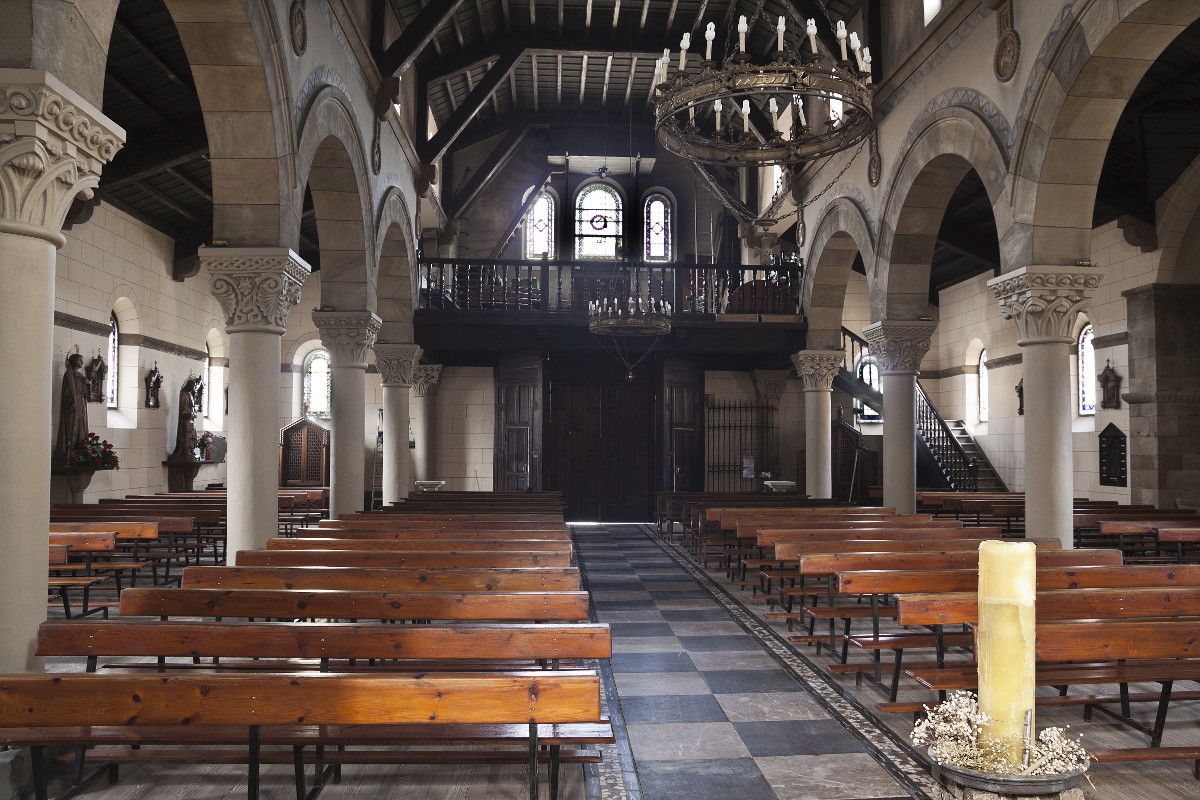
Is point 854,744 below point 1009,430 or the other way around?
below

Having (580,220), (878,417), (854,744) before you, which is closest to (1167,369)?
(878,417)

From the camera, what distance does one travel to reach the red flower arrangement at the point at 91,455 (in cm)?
1054

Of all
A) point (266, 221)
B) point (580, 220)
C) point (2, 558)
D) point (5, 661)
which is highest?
point (580, 220)

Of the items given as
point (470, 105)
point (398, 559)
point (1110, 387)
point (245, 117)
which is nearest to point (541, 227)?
point (470, 105)

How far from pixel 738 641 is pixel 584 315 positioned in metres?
8.86

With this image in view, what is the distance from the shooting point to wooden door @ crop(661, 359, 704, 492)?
17.0 m

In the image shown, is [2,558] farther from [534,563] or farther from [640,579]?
[640,579]

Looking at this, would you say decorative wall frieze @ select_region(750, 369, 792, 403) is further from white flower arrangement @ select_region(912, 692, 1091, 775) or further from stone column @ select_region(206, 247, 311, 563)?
white flower arrangement @ select_region(912, 692, 1091, 775)

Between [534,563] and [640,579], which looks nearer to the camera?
[534,563]

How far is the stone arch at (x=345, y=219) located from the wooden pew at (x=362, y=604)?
20.0ft

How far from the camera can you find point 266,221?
22.4 feet

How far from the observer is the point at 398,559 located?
16.9ft

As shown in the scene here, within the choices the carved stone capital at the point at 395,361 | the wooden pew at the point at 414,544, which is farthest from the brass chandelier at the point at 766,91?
the carved stone capital at the point at 395,361

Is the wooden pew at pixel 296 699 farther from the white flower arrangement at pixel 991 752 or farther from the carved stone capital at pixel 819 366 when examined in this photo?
the carved stone capital at pixel 819 366
